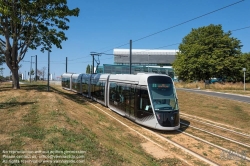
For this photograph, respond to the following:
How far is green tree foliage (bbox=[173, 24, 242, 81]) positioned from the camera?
4872 centimetres

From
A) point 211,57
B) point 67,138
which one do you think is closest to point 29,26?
point 67,138

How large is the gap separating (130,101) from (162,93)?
9.39ft

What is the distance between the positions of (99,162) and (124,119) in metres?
10.2

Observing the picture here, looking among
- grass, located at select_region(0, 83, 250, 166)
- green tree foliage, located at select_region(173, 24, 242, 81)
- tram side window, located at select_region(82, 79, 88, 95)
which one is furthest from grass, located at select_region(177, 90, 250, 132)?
green tree foliage, located at select_region(173, 24, 242, 81)

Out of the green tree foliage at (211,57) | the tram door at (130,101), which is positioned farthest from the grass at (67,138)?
the green tree foliage at (211,57)

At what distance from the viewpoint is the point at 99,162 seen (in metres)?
6.73

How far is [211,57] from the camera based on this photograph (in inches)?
1960

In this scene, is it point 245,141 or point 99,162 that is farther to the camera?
point 245,141

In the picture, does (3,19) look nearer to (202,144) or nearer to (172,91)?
(172,91)

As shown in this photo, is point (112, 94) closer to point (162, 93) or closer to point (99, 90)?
point (99, 90)

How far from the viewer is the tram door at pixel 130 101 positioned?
15.3m

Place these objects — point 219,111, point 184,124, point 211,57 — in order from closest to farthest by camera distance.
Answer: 1. point 184,124
2. point 219,111
3. point 211,57

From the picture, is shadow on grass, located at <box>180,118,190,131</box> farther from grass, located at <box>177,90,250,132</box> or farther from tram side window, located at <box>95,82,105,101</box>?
tram side window, located at <box>95,82,105,101</box>

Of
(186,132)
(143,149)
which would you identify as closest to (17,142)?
(143,149)
